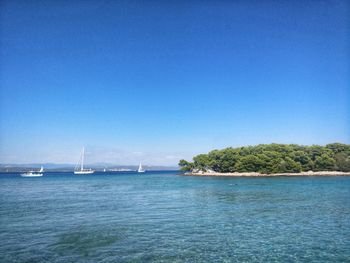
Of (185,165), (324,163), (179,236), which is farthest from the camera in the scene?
(185,165)

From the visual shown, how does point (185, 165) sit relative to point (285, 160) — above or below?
below

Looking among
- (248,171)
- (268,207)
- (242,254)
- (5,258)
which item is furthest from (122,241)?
(248,171)

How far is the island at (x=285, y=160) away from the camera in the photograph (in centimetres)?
12012

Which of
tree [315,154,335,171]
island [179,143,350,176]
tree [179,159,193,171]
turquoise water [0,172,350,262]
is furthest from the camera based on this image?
tree [179,159,193,171]

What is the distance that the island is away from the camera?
120 m

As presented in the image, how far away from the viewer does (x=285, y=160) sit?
123062mm

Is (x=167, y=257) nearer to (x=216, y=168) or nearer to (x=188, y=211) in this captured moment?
(x=188, y=211)

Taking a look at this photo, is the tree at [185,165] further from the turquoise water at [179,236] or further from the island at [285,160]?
the turquoise water at [179,236]

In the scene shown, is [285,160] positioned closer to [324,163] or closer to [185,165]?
[324,163]

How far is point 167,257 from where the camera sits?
1398 cm

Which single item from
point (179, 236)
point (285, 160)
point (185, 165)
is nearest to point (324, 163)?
point (285, 160)

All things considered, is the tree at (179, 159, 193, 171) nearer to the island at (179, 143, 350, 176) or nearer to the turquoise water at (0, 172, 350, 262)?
the island at (179, 143, 350, 176)

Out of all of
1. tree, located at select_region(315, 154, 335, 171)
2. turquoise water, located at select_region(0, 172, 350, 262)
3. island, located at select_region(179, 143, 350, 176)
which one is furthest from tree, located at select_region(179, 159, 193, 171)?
Answer: turquoise water, located at select_region(0, 172, 350, 262)

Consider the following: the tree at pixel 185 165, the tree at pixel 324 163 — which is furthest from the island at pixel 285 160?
the tree at pixel 185 165
